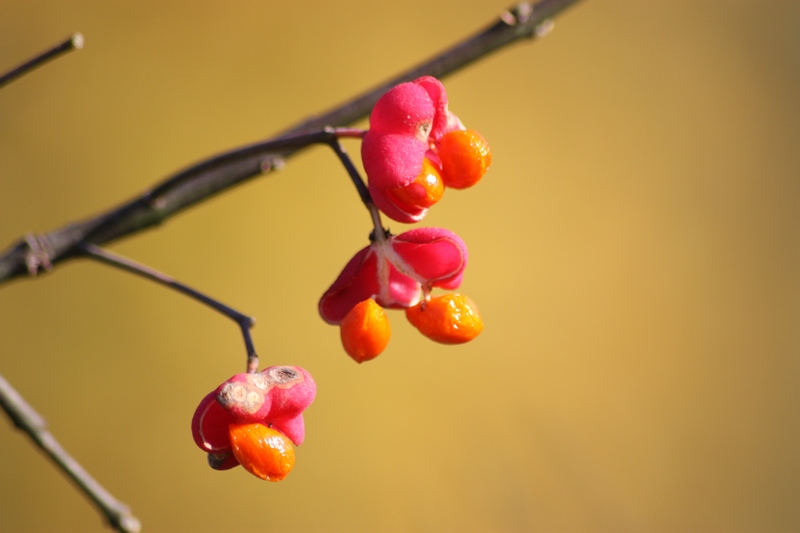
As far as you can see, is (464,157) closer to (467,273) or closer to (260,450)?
(260,450)

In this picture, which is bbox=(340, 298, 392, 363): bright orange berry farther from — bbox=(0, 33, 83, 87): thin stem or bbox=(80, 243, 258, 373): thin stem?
bbox=(0, 33, 83, 87): thin stem

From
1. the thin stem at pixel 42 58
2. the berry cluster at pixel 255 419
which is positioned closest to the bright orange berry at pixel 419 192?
the berry cluster at pixel 255 419

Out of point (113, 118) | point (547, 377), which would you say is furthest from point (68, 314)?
point (547, 377)

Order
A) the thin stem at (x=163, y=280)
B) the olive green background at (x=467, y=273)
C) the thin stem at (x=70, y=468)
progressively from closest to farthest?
1. the thin stem at (x=70, y=468)
2. the thin stem at (x=163, y=280)
3. the olive green background at (x=467, y=273)

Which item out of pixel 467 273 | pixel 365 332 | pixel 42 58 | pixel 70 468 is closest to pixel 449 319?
pixel 365 332

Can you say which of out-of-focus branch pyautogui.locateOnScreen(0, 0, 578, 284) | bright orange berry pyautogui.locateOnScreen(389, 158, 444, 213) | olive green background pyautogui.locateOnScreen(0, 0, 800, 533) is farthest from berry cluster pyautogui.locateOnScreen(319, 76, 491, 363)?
olive green background pyautogui.locateOnScreen(0, 0, 800, 533)

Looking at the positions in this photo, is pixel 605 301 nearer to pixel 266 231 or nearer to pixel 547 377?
→ pixel 547 377

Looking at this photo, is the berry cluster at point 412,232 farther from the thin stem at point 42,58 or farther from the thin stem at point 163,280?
the thin stem at point 42,58
